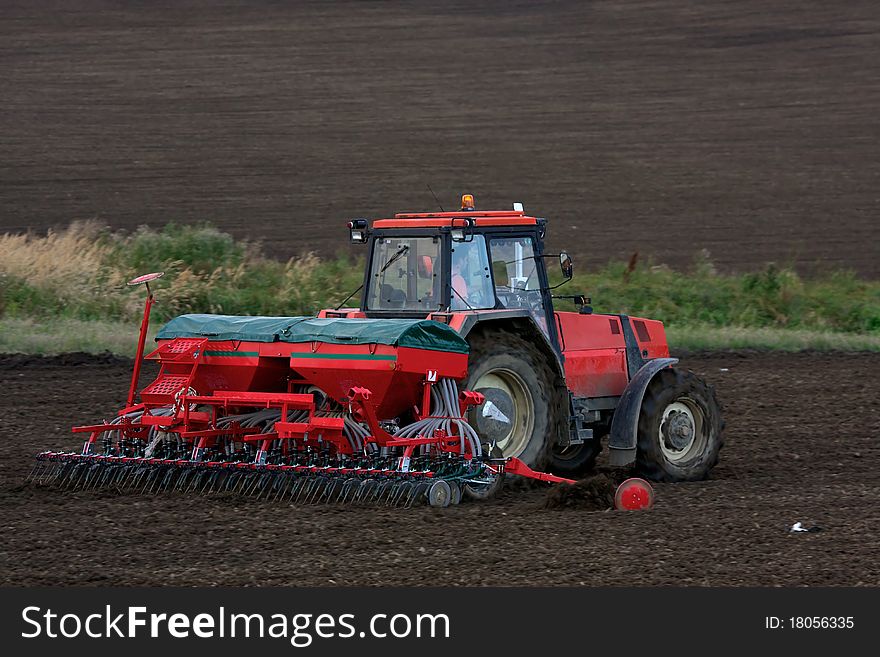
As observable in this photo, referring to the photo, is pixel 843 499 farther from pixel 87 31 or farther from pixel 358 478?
pixel 87 31

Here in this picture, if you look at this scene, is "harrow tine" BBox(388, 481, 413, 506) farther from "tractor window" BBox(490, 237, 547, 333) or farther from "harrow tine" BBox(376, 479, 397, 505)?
"tractor window" BBox(490, 237, 547, 333)

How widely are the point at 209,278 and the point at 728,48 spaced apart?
20088mm

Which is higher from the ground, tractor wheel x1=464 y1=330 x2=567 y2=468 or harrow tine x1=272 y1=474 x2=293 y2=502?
tractor wheel x1=464 y1=330 x2=567 y2=468

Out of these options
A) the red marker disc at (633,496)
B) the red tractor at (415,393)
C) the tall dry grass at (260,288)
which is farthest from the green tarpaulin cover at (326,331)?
the tall dry grass at (260,288)

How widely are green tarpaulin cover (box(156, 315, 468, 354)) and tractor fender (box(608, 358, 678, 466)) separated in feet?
5.54

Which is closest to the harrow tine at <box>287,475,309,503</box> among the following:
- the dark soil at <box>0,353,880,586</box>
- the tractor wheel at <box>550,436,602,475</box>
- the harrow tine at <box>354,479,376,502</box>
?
the dark soil at <box>0,353,880,586</box>

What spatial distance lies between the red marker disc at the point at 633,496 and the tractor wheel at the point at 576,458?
202cm

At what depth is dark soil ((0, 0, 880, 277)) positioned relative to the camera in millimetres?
27047

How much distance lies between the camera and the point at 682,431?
34.3ft

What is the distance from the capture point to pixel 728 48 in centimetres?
3562

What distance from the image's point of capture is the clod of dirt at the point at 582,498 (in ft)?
28.9

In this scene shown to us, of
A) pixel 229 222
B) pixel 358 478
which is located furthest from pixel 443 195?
pixel 358 478

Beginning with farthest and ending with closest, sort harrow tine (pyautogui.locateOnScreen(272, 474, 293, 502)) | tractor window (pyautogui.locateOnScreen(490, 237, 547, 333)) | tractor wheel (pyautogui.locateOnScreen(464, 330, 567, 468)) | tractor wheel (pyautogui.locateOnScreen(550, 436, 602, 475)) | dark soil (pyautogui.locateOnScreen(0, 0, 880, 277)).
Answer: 1. dark soil (pyautogui.locateOnScreen(0, 0, 880, 277))
2. tractor wheel (pyautogui.locateOnScreen(550, 436, 602, 475))
3. tractor window (pyautogui.locateOnScreen(490, 237, 547, 333))
4. tractor wheel (pyautogui.locateOnScreen(464, 330, 567, 468))
5. harrow tine (pyautogui.locateOnScreen(272, 474, 293, 502))

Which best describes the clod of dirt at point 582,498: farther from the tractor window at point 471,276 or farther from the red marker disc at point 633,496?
the tractor window at point 471,276
